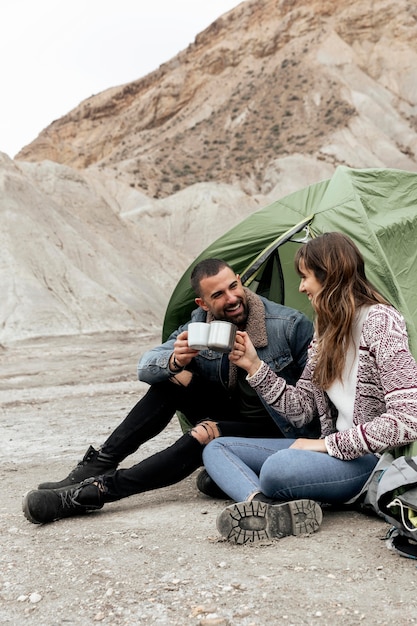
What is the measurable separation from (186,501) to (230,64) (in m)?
58.2

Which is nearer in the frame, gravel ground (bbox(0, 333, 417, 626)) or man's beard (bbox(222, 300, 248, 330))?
gravel ground (bbox(0, 333, 417, 626))

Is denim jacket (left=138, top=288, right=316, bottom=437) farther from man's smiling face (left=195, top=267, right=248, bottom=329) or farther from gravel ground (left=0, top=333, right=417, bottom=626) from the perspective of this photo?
gravel ground (left=0, top=333, right=417, bottom=626)

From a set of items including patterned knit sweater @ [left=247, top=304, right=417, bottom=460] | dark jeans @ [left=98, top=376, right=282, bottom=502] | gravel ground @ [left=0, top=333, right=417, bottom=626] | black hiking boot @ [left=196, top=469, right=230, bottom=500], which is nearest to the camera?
gravel ground @ [left=0, top=333, right=417, bottom=626]

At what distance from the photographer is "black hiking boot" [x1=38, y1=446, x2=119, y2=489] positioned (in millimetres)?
4109

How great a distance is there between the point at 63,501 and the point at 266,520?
123 cm

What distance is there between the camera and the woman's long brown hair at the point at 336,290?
3.28 meters

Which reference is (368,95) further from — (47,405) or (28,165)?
(47,405)

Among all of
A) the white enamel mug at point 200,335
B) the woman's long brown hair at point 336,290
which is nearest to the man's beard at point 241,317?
the white enamel mug at point 200,335

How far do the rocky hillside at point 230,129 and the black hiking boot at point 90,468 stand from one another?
23008mm

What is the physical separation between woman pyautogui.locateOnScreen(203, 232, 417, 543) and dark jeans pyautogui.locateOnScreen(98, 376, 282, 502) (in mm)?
529

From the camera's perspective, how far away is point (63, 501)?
3.90 m

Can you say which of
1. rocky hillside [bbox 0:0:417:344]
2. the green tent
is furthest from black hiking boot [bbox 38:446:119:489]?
rocky hillside [bbox 0:0:417:344]

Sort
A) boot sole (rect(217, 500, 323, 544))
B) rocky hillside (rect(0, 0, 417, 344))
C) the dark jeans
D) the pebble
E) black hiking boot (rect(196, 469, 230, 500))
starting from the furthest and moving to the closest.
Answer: rocky hillside (rect(0, 0, 417, 344)), black hiking boot (rect(196, 469, 230, 500)), the dark jeans, boot sole (rect(217, 500, 323, 544)), the pebble

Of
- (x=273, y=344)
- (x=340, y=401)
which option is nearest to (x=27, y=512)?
(x=273, y=344)
